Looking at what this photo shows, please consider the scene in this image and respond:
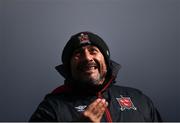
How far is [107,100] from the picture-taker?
3.86 ft

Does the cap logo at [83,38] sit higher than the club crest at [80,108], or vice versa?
the cap logo at [83,38]

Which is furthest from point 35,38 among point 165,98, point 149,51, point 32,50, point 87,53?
point 165,98

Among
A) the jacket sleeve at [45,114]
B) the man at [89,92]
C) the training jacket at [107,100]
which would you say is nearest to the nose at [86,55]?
the man at [89,92]

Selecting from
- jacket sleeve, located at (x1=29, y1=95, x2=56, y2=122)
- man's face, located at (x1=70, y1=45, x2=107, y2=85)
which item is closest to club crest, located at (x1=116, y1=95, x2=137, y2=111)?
→ man's face, located at (x1=70, y1=45, x2=107, y2=85)

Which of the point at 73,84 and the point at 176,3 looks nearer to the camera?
the point at 73,84

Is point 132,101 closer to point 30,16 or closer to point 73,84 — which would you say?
point 73,84

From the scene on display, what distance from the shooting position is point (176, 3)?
150 cm

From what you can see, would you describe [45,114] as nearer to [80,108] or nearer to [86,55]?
[80,108]

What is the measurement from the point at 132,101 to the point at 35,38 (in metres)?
0.56

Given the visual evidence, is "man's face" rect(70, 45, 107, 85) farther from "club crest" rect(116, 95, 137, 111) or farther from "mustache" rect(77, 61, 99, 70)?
"club crest" rect(116, 95, 137, 111)

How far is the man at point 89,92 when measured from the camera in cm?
111

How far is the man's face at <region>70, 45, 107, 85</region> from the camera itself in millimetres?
1164

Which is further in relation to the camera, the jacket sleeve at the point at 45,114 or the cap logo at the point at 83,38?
the cap logo at the point at 83,38

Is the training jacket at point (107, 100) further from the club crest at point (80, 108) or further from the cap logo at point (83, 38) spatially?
the cap logo at point (83, 38)
